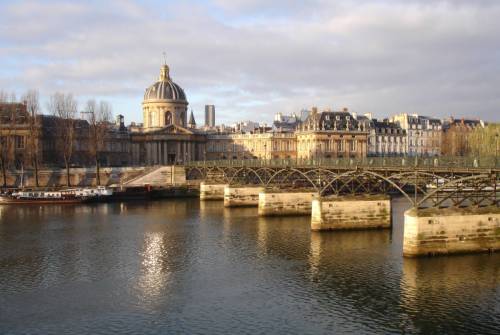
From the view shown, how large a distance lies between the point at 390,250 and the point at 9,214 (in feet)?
164

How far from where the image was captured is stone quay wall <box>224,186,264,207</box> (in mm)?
81688

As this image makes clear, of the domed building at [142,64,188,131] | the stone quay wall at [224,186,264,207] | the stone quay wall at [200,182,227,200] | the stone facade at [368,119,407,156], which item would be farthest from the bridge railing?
the domed building at [142,64,188,131]

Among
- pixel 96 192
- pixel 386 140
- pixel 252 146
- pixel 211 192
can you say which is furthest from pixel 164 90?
pixel 96 192

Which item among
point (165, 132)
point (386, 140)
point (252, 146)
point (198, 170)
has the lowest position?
point (198, 170)

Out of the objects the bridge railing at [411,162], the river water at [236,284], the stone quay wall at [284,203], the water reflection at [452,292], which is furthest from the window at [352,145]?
the water reflection at [452,292]

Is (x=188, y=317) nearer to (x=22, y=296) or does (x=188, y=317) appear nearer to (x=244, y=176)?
(x=22, y=296)

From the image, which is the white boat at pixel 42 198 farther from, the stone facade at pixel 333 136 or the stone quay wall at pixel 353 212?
the stone facade at pixel 333 136

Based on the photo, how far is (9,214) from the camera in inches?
2857

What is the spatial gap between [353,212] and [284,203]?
15.5 metres

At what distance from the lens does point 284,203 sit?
228 feet

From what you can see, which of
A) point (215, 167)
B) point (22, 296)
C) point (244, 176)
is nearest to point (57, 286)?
point (22, 296)

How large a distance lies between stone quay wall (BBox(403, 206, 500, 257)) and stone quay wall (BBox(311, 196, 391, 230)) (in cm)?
1398

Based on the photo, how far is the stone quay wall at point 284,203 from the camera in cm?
6912

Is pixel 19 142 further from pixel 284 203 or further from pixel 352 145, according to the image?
pixel 352 145
